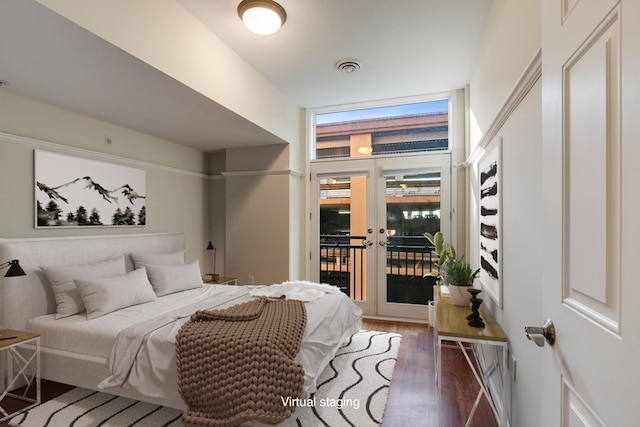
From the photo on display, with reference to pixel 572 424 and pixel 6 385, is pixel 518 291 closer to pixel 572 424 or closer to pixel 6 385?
pixel 572 424

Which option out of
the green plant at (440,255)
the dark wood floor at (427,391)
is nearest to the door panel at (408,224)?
the green plant at (440,255)

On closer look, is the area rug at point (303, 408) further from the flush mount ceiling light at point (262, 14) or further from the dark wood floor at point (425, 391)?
the flush mount ceiling light at point (262, 14)

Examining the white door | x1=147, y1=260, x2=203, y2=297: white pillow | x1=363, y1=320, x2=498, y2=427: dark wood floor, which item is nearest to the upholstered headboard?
x1=147, y1=260, x2=203, y2=297: white pillow

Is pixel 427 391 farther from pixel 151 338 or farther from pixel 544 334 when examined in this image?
pixel 151 338

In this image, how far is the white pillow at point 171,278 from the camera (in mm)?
3248

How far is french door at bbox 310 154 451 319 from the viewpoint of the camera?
4188 millimetres

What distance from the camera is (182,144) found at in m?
4.39

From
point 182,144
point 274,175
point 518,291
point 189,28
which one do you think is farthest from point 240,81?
point 518,291

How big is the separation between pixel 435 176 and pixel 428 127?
66 centimetres

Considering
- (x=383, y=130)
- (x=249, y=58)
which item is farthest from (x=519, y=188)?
(x=383, y=130)

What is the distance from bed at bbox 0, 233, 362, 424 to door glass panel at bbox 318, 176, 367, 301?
1338mm

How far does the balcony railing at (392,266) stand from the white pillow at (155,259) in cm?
195

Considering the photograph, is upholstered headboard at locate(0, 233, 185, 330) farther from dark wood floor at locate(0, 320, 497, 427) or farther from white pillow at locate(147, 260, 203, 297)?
dark wood floor at locate(0, 320, 497, 427)

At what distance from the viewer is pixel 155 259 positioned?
3500mm
